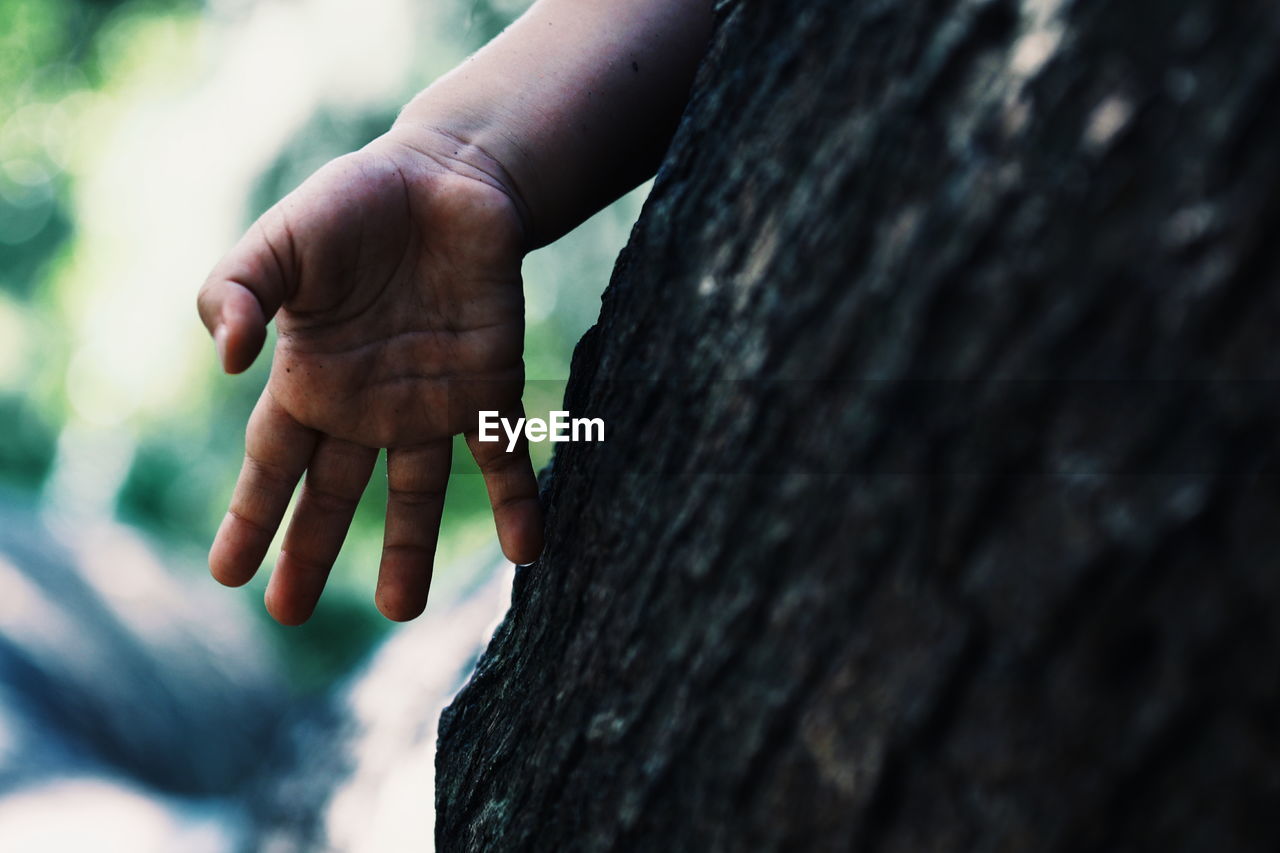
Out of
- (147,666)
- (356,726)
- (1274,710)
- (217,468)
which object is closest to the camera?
(1274,710)

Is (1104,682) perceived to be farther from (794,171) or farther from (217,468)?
(217,468)

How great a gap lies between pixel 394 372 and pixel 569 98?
0.27 metres

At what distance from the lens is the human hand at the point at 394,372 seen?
2.41ft

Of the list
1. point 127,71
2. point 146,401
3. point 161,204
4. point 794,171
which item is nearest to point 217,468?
point 146,401

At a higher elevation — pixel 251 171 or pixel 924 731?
pixel 251 171

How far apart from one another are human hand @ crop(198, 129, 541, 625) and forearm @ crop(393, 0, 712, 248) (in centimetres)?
2

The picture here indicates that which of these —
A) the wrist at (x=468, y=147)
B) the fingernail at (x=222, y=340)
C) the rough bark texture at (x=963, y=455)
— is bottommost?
the rough bark texture at (x=963, y=455)

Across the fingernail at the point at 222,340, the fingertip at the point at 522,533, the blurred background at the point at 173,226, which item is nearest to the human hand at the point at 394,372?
the fingertip at the point at 522,533

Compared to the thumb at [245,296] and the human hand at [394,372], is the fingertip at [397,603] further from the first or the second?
the thumb at [245,296]

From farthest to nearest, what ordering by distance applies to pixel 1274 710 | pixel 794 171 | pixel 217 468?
pixel 217 468, pixel 794 171, pixel 1274 710

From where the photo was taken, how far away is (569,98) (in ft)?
2.65

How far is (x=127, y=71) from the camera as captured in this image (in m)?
4.05

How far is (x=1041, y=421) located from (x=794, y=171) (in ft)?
0.57

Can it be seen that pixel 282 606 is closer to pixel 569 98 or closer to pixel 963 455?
pixel 569 98
